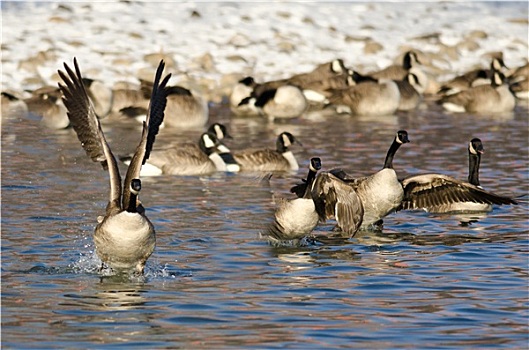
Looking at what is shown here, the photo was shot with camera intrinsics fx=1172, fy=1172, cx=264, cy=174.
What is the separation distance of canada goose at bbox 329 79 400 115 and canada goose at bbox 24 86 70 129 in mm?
6630

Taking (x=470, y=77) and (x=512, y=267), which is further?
(x=470, y=77)

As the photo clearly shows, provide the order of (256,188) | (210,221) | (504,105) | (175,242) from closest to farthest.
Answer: (175,242) < (210,221) < (256,188) < (504,105)

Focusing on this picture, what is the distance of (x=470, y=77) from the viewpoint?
30250mm

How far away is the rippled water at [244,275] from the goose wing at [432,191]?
0.25 metres

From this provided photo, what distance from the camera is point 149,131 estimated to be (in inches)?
464

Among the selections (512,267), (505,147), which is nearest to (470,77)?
(505,147)

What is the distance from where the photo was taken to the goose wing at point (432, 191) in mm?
14367

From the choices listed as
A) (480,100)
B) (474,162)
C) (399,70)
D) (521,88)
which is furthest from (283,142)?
(521,88)

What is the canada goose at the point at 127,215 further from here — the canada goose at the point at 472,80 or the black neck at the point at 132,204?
the canada goose at the point at 472,80

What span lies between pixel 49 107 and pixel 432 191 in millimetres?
11776

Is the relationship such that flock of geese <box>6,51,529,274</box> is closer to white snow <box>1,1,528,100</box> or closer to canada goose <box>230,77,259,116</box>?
canada goose <box>230,77,259,116</box>

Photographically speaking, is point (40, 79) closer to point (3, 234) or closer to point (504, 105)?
point (504, 105)

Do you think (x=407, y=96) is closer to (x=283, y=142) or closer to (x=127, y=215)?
(x=283, y=142)

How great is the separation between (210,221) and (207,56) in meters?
17.4
